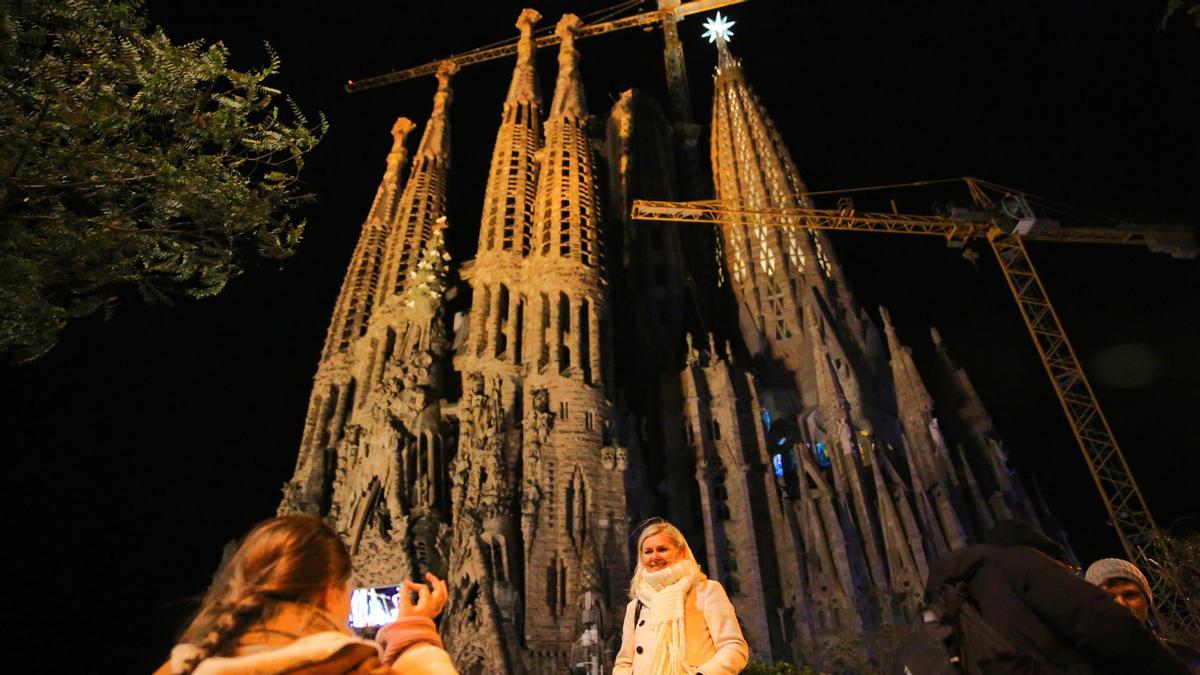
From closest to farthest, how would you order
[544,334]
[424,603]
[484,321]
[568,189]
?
[424,603] < [544,334] < [484,321] < [568,189]

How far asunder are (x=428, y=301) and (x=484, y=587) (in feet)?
52.0

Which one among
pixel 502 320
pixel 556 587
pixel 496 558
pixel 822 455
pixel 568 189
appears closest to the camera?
pixel 556 587

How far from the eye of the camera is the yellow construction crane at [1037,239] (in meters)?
32.4

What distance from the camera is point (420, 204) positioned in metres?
40.5

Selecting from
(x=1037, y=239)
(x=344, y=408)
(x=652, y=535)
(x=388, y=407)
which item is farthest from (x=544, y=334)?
(x=1037, y=239)

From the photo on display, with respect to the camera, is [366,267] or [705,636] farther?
[366,267]

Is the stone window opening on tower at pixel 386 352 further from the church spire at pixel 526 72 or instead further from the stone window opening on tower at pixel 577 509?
the church spire at pixel 526 72

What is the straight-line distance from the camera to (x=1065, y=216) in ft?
122

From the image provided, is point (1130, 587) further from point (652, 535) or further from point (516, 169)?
point (516, 169)

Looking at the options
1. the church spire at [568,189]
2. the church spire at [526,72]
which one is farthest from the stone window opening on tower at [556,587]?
the church spire at [526,72]

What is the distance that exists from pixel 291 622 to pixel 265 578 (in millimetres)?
196

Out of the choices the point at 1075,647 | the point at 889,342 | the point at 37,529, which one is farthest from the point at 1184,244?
the point at 37,529

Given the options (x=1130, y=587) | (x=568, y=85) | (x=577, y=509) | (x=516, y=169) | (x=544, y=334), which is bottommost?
(x=1130, y=587)

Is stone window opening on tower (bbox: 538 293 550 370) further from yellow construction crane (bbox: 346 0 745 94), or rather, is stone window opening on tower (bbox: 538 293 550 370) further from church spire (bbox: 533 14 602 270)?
yellow construction crane (bbox: 346 0 745 94)
